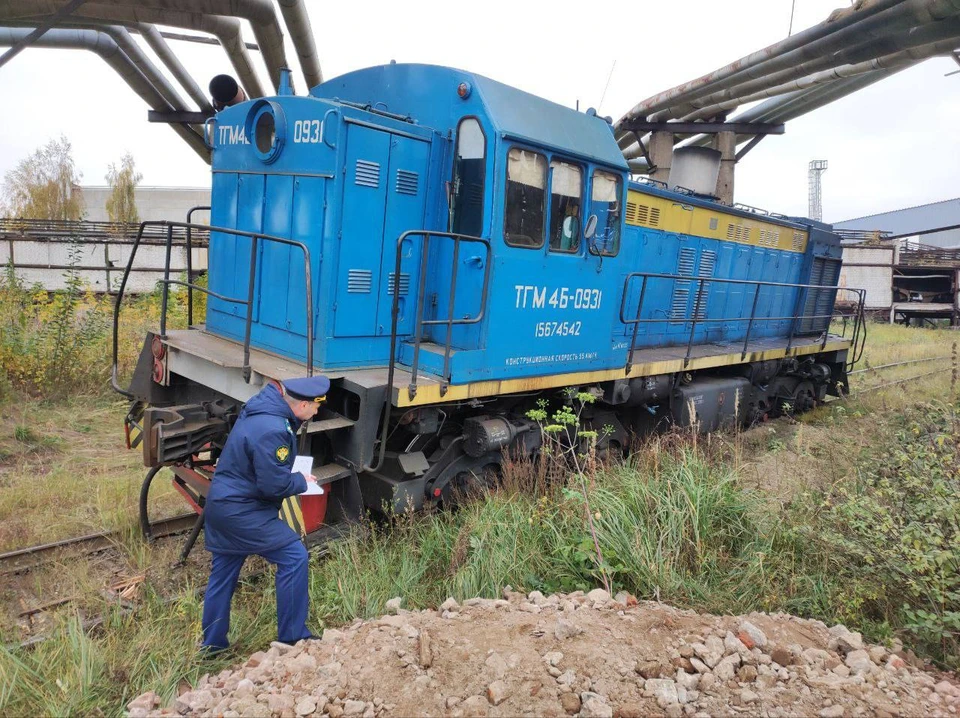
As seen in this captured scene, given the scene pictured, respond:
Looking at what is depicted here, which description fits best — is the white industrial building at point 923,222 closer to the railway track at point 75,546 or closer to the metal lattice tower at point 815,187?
the metal lattice tower at point 815,187

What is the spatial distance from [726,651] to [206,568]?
12.2 feet

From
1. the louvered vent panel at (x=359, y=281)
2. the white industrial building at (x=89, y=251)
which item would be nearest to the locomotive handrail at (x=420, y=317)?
the louvered vent panel at (x=359, y=281)

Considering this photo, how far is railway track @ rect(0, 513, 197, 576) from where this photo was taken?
477cm

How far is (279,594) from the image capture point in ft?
12.1

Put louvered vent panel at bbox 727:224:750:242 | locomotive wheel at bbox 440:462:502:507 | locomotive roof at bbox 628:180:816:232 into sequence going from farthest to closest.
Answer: louvered vent panel at bbox 727:224:750:242 < locomotive roof at bbox 628:180:816:232 < locomotive wheel at bbox 440:462:502:507

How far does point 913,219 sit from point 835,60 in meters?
52.1

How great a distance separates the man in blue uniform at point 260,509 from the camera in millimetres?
3666

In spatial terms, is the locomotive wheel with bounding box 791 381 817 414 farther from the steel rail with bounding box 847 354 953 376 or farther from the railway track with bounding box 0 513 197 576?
the railway track with bounding box 0 513 197 576

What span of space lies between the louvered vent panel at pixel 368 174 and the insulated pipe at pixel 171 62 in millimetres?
12579

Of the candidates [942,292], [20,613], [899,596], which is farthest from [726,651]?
[942,292]

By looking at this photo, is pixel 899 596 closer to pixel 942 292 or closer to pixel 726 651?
pixel 726 651

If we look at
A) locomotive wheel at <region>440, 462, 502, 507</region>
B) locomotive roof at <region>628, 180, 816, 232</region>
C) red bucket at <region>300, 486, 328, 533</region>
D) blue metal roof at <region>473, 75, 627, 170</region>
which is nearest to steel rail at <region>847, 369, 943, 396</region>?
locomotive roof at <region>628, 180, 816, 232</region>

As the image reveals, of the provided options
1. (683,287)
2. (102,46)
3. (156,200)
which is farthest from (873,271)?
(156,200)

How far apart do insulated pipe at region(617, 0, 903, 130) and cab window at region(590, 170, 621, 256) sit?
7.67 meters
